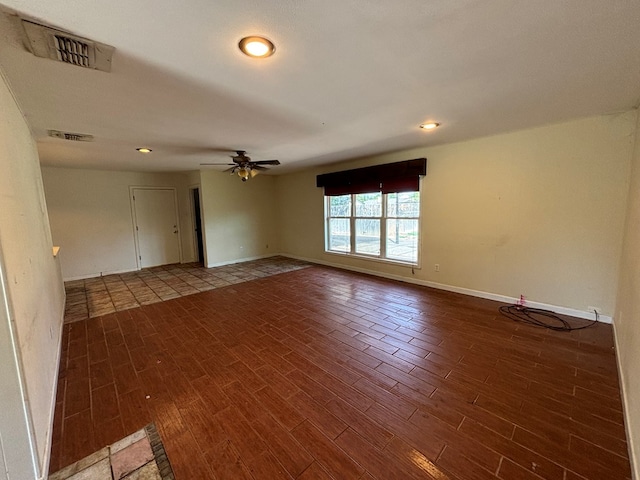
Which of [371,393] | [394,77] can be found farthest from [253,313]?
[394,77]

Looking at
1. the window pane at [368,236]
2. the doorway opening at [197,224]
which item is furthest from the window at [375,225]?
the doorway opening at [197,224]

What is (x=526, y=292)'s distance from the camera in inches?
134

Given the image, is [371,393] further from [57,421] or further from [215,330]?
[57,421]

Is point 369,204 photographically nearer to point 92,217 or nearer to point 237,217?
point 237,217

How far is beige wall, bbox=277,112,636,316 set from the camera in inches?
111

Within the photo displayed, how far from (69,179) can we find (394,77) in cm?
644

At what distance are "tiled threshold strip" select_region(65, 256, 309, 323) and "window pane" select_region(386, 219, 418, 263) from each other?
2.24 meters

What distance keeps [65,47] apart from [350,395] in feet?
9.17

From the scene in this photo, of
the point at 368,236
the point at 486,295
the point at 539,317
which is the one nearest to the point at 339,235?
the point at 368,236

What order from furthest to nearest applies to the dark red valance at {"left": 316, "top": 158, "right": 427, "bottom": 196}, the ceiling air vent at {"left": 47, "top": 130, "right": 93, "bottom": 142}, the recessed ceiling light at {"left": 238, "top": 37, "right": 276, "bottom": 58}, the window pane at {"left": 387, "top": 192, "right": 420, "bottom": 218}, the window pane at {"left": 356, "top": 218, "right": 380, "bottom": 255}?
1. the window pane at {"left": 356, "top": 218, "right": 380, "bottom": 255}
2. the window pane at {"left": 387, "top": 192, "right": 420, "bottom": 218}
3. the dark red valance at {"left": 316, "top": 158, "right": 427, "bottom": 196}
4. the ceiling air vent at {"left": 47, "top": 130, "right": 93, "bottom": 142}
5. the recessed ceiling light at {"left": 238, "top": 37, "right": 276, "bottom": 58}

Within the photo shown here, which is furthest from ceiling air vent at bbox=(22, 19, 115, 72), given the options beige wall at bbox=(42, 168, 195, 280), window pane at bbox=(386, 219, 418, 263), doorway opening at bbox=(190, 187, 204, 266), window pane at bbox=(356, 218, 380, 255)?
doorway opening at bbox=(190, 187, 204, 266)

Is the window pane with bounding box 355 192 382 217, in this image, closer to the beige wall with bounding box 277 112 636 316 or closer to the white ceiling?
the beige wall with bounding box 277 112 636 316

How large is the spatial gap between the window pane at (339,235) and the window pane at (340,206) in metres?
0.13

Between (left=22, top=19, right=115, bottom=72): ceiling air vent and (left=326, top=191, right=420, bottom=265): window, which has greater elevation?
(left=22, top=19, right=115, bottom=72): ceiling air vent
